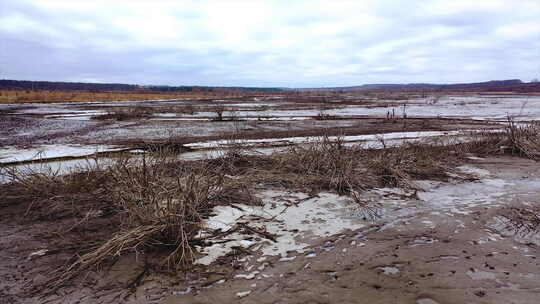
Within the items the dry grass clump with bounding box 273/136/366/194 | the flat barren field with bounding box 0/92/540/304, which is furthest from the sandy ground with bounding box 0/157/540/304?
the dry grass clump with bounding box 273/136/366/194

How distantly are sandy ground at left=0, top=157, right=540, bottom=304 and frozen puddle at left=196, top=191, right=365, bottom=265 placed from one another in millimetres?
64

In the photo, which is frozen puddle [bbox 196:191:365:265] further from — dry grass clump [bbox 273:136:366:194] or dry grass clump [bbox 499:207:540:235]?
dry grass clump [bbox 499:207:540:235]

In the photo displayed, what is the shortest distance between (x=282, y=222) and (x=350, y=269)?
147 cm

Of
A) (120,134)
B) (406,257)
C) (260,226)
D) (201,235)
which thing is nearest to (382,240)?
(406,257)

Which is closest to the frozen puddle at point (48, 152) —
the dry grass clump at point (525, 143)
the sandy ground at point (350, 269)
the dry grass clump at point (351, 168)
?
the sandy ground at point (350, 269)

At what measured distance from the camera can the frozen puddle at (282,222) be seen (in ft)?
13.3

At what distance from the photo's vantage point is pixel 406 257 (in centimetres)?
380

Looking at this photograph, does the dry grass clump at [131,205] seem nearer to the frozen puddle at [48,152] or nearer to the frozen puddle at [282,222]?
the frozen puddle at [282,222]

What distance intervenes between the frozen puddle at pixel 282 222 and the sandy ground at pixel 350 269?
64mm

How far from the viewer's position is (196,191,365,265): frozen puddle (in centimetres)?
406

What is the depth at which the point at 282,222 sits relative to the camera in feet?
15.9

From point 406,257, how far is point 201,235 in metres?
2.45

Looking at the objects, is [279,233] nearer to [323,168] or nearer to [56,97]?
[323,168]

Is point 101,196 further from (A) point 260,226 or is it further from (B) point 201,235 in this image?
(A) point 260,226
